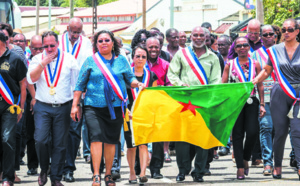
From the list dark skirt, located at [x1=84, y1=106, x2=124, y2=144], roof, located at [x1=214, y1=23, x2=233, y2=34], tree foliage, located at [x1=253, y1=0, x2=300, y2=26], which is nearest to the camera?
dark skirt, located at [x1=84, y1=106, x2=124, y2=144]

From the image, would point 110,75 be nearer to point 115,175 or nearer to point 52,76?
point 52,76

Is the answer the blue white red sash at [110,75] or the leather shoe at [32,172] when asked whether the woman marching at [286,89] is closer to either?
the blue white red sash at [110,75]

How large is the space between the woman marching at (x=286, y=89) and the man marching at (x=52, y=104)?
9.06ft

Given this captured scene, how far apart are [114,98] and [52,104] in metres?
0.89

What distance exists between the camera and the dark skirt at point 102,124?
9047mm

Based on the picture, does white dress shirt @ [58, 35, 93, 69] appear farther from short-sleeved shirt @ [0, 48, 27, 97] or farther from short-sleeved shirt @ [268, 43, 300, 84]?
short-sleeved shirt @ [268, 43, 300, 84]

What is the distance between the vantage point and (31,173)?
1088 centimetres

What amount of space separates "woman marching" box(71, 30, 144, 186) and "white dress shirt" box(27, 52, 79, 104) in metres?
0.37

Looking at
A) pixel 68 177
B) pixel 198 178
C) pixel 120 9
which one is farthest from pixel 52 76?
pixel 120 9

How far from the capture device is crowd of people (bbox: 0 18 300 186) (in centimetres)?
913

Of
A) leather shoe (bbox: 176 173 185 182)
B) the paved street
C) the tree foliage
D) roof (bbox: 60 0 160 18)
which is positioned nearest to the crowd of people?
leather shoe (bbox: 176 173 185 182)

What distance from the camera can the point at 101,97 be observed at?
356 inches

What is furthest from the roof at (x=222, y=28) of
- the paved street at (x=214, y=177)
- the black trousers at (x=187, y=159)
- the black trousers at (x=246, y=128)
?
the black trousers at (x=187, y=159)

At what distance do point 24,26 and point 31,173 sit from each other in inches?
3837
